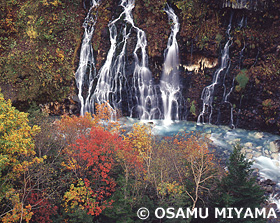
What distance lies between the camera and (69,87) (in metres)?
27.1

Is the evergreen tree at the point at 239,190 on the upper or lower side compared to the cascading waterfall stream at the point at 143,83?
lower

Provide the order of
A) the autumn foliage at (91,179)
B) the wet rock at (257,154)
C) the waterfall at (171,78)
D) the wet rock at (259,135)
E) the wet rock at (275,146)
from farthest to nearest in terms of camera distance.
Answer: the waterfall at (171,78) → the wet rock at (259,135) → the wet rock at (275,146) → the wet rock at (257,154) → the autumn foliage at (91,179)

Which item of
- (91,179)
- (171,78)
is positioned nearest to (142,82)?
→ (171,78)

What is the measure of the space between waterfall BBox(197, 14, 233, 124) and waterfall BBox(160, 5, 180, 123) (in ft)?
8.14

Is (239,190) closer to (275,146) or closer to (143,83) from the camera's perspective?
(275,146)

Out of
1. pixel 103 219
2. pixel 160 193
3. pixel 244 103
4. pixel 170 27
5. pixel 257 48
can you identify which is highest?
pixel 170 27

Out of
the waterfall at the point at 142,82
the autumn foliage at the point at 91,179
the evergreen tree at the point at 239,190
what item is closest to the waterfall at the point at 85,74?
the waterfall at the point at 142,82

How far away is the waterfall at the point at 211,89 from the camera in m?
25.3

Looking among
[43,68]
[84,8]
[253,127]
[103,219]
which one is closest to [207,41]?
[253,127]

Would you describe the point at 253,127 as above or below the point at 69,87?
below

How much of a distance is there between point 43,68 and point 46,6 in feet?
23.3

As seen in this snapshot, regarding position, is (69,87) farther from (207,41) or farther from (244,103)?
(244,103)

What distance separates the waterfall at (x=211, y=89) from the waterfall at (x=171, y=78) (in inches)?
97.6

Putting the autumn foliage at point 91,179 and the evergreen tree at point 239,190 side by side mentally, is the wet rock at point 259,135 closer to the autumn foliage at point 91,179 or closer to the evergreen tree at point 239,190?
the autumn foliage at point 91,179
